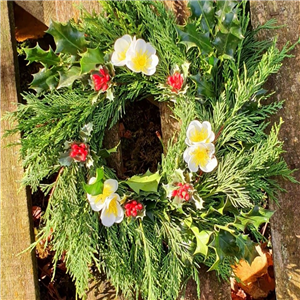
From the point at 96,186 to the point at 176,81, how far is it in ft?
1.36

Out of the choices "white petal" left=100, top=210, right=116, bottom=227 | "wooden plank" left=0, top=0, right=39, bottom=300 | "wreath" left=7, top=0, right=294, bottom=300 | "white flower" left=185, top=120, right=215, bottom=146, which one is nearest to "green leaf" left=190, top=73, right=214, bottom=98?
"wreath" left=7, top=0, right=294, bottom=300

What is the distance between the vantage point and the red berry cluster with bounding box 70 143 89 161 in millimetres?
1276

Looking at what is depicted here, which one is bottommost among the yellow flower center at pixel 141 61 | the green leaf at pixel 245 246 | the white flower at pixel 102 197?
the green leaf at pixel 245 246

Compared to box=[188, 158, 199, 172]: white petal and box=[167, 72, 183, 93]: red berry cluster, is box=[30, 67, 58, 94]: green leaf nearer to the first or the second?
box=[167, 72, 183, 93]: red berry cluster

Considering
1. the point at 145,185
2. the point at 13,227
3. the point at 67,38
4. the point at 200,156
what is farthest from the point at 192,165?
the point at 13,227

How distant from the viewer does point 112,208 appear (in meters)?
1.26

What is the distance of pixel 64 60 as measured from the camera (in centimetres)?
135

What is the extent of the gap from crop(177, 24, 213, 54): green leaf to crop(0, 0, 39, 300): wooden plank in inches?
25.4

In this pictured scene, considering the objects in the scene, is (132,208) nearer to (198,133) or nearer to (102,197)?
(102,197)

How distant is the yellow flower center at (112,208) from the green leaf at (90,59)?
1.35 ft

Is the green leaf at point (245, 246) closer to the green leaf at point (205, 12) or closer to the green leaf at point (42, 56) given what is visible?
the green leaf at point (205, 12)

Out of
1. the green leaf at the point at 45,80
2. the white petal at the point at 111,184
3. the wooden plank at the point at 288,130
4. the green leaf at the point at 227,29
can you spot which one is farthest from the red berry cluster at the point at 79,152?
the wooden plank at the point at 288,130

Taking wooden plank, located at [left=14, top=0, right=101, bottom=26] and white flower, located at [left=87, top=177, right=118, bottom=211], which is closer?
white flower, located at [left=87, top=177, right=118, bottom=211]

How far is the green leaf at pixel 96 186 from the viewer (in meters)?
1.16
